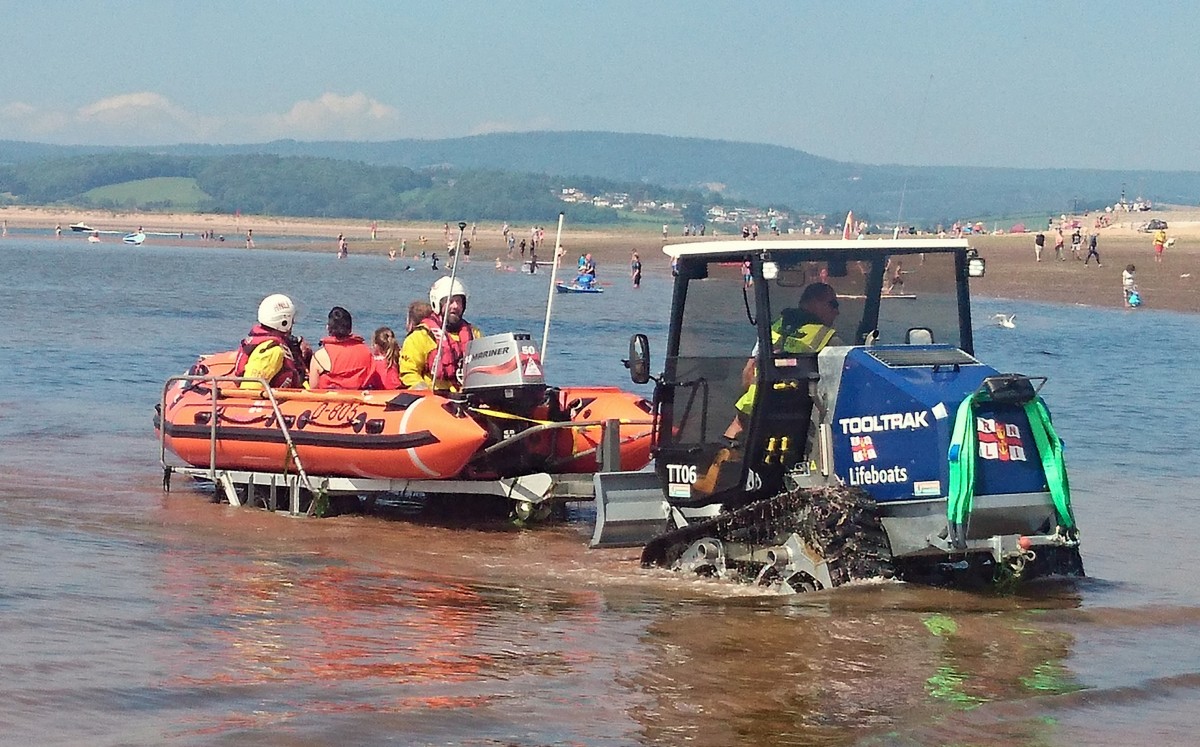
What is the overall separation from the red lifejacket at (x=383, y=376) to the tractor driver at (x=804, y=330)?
4.38 m

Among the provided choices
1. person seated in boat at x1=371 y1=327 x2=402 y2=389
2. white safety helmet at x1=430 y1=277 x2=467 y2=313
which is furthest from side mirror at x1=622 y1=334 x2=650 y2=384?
person seated in boat at x1=371 y1=327 x2=402 y2=389

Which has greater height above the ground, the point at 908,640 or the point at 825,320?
the point at 825,320

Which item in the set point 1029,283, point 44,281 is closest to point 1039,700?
point 1029,283

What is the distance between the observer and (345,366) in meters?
13.0

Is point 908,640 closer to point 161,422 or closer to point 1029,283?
point 161,422

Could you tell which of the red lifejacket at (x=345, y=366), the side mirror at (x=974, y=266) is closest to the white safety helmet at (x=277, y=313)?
the red lifejacket at (x=345, y=366)

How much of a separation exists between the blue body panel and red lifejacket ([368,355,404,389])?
5020 millimetres

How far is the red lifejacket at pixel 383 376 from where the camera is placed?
1319cm

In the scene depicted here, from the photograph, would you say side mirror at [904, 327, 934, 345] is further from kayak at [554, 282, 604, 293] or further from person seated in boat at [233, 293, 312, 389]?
kayak at [554, 282, 604, 293]

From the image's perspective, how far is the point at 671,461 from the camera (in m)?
10.1

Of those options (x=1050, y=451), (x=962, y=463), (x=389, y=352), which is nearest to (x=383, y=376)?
(x=389, y=352)

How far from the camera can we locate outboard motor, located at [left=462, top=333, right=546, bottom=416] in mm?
11789

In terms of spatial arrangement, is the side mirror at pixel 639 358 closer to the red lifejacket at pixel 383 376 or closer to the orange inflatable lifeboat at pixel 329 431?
the orange inflatable lifeboat at pixel 329 431

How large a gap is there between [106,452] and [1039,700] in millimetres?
10749
